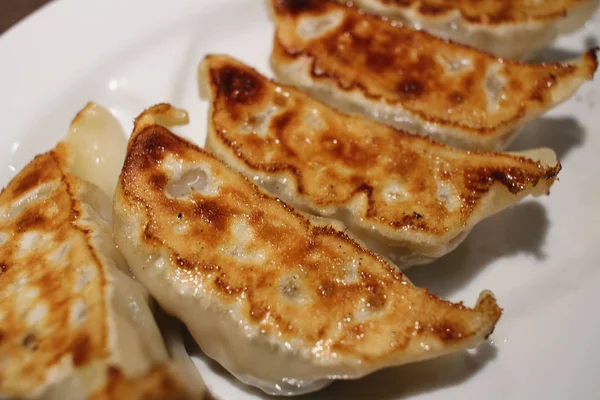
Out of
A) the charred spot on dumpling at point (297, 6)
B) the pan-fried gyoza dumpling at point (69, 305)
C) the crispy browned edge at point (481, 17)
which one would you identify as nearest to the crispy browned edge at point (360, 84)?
the charred spot on dumpling at point (297, 6)

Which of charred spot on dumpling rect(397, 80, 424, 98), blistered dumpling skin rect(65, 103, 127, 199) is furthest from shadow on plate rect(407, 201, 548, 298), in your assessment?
blistered dumpling skin rect(65, 103, 127, 199)

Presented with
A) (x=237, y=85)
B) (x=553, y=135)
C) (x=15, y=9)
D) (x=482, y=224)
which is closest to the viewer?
(x=482, y=224)

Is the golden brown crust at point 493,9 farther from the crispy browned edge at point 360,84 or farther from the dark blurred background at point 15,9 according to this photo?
the dark blurred background at point 15,9

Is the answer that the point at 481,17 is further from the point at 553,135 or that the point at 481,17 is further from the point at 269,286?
the point at 269,286

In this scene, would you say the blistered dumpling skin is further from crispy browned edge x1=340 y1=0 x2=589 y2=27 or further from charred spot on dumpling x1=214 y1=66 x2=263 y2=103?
crispy browned edge x1=340 y1=0 x2=589 y2=27

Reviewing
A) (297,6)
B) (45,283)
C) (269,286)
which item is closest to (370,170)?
(269,286)
